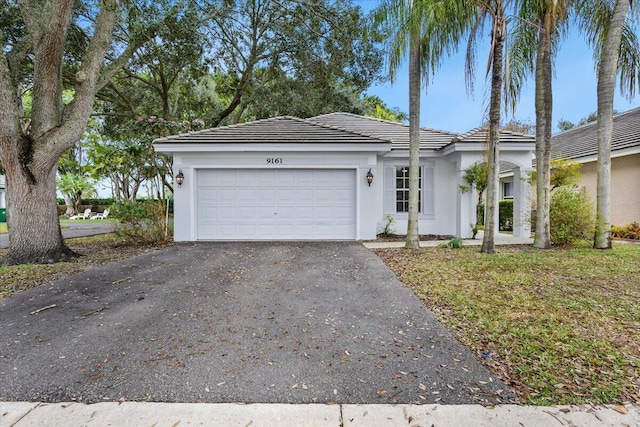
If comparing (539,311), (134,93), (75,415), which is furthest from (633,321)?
(134,93)

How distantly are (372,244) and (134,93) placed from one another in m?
14.5

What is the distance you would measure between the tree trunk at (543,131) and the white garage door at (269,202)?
5065 mm

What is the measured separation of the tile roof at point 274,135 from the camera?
996 centimetres

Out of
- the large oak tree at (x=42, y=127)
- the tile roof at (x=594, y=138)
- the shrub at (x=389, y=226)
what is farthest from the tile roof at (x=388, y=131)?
the large oak tree at (x=42, y=127)

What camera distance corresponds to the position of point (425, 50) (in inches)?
326

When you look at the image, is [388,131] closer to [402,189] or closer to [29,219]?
[402,189]

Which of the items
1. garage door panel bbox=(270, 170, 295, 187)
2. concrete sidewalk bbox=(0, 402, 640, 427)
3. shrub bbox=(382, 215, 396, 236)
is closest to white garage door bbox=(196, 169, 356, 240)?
garage door panel bbox=(270, 170, 295, 187)

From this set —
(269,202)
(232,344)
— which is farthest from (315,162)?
(232,344)

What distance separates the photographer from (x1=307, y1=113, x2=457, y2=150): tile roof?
11828 millimetres

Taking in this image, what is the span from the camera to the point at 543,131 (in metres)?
8.42

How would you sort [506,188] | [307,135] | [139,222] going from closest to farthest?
1. [139,222]
2. [307,135]
3. [506,188]

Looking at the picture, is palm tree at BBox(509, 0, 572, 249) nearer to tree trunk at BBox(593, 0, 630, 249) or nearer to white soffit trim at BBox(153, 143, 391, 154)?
tree trunk at BBox(593, 0, 630, 249)

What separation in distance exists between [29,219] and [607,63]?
13.8 metres

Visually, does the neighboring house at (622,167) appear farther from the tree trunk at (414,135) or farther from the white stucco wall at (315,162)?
the tree trunk at (414,135)
